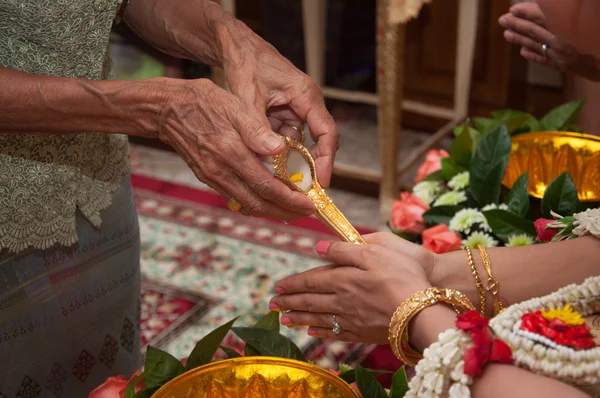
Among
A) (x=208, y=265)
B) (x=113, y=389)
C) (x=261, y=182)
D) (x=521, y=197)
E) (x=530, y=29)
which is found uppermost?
(x=530, y=29)

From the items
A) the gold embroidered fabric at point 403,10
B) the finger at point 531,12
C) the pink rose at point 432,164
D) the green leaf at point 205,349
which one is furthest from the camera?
the gold embroidered fabric at point 403,10

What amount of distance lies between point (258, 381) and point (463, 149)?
771 mm

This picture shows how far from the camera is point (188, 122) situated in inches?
38.6

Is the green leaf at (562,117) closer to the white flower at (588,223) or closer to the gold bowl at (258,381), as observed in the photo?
the white flower at (588,223)

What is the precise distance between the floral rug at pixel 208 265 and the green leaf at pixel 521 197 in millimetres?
938

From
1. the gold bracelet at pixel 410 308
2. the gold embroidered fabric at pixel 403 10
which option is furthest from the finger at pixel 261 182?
the gold embroidered fabric at pixel 403 10

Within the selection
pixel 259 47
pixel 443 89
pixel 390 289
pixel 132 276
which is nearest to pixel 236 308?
pixel 132 276

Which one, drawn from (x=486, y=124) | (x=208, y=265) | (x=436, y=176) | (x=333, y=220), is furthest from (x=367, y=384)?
(x=208, y=265)

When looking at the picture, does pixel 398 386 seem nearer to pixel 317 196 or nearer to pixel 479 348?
pixel 479 348

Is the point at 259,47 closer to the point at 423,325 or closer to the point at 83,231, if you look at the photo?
the point at 83,231

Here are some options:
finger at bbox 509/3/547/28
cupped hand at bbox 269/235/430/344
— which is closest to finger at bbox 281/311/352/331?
cupped hand at bbox 269/235/430/344

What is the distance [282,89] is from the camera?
1.11 m

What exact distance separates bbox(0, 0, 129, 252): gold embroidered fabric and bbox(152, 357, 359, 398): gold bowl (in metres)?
0.39

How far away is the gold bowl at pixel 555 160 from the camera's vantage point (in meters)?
1.29
